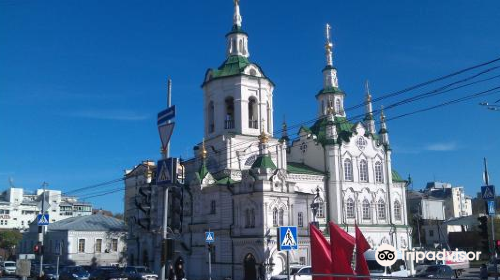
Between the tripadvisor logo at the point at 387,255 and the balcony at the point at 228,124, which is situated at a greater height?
the balcony at the point at 228,124

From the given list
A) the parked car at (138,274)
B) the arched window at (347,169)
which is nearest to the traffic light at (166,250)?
the parked car at (138,274)

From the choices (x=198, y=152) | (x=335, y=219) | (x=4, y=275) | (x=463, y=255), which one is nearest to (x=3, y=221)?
(x=4, y=275)

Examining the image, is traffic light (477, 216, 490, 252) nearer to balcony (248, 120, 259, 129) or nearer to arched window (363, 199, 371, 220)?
balcony (248, 120, 259, 129)

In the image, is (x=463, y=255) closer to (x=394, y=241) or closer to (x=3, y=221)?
(x=394, y=241)

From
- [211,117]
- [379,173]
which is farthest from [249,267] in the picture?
[379,173]

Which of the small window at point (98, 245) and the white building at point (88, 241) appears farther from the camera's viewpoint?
the small window at point (98, 245)

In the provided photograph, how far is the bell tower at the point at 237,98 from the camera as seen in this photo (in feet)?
161

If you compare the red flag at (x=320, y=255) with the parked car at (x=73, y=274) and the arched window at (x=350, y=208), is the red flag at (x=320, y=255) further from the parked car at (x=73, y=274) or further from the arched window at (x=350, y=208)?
the arched window at (x=350, y=208)

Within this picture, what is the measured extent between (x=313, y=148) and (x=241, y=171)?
1064 centimetres

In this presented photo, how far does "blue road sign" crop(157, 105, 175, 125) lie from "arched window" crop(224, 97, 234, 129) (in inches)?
1286

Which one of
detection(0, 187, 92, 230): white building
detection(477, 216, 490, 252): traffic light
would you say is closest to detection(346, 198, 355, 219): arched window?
detection(477, 216, 490, 252): traffic light

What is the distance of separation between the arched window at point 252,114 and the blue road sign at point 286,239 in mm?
32214

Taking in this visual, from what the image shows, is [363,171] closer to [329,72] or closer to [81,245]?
[329,72]

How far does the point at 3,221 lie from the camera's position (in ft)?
377
